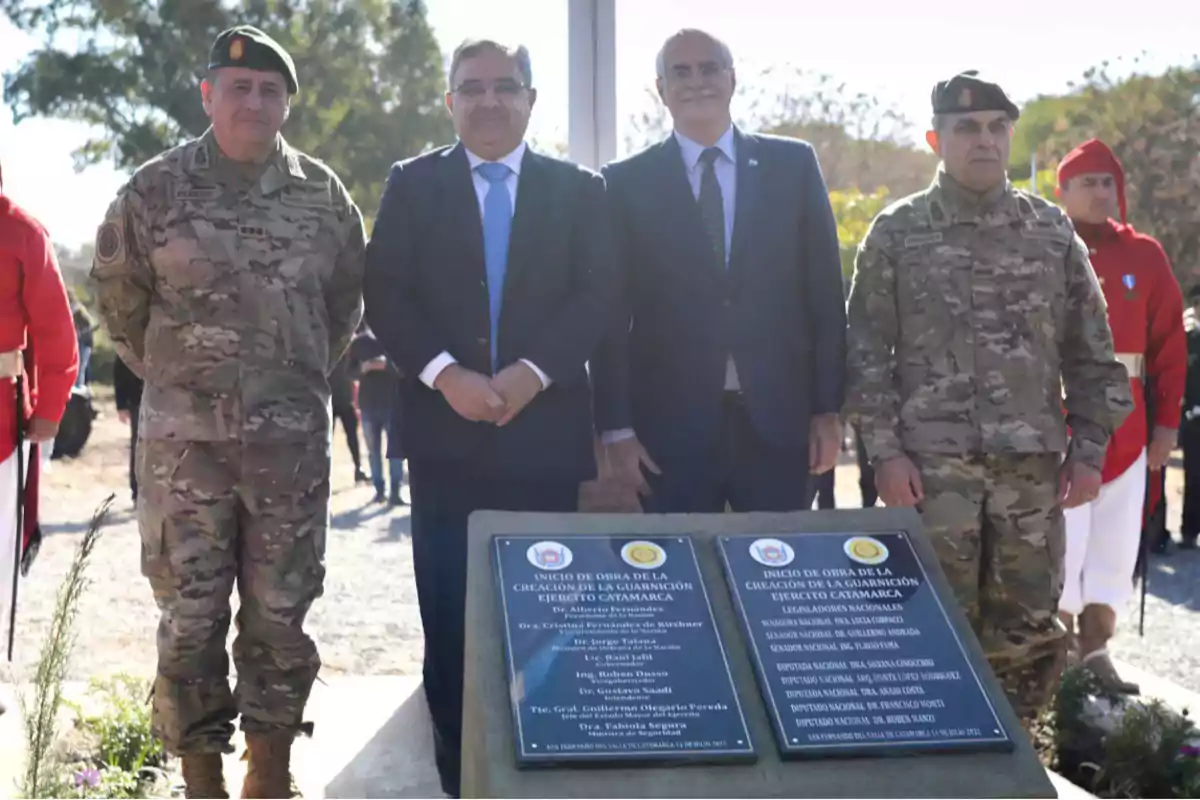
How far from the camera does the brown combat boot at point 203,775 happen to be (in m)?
3.10

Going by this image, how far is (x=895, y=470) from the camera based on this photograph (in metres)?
3.15

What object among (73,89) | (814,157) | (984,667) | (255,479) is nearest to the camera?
(984,667)

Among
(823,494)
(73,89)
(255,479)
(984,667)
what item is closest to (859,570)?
(984,667)

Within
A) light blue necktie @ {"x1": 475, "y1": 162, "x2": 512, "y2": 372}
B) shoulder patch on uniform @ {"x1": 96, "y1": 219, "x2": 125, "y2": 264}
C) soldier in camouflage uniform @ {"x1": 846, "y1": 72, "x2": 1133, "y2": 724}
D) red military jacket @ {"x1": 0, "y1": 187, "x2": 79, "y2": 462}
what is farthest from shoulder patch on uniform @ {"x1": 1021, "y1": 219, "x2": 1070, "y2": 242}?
red military jacket @ {"x1": 0, "y1": 187, "x2": 79, "y2": 462}

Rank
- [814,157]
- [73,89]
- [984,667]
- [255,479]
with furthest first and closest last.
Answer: [73,89]
[814,157]
[255,479]
[984,667]

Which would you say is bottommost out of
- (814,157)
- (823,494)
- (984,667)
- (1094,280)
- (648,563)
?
(823,494)

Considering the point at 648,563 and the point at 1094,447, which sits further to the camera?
the point at 1094,447

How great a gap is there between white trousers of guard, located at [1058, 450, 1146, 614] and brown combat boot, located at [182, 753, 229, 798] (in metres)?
3.17

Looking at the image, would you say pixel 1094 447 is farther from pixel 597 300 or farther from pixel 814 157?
pixel 597 300

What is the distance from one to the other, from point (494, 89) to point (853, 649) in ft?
5.50

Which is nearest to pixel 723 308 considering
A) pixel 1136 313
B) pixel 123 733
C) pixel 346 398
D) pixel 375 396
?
pixel 1136 313

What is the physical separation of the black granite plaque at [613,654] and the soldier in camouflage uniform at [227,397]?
3.43 ft

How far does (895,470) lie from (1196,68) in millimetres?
17382

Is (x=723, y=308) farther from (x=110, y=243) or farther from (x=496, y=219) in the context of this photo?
(x=110, y=243)
